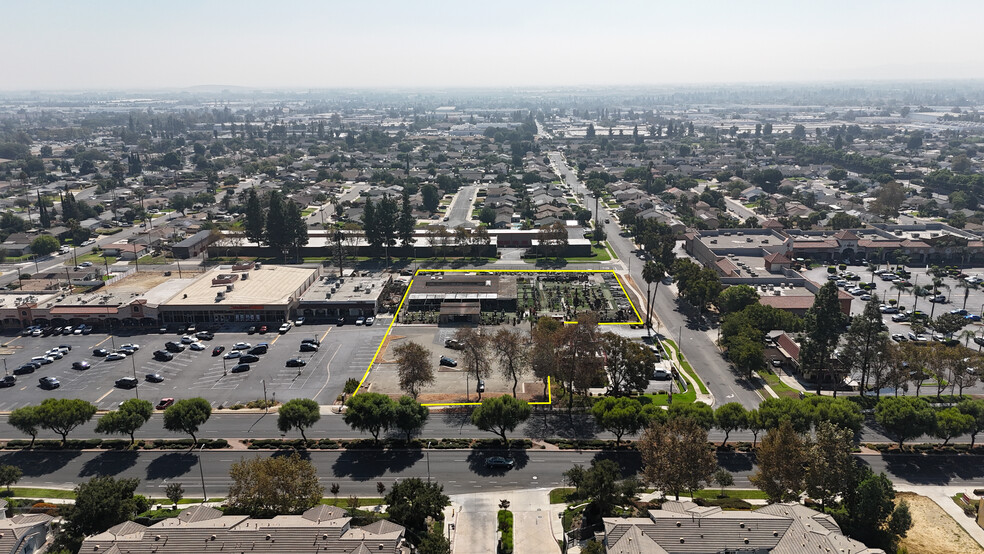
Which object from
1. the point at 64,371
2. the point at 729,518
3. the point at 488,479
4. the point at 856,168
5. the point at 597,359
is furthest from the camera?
the point at 856,168

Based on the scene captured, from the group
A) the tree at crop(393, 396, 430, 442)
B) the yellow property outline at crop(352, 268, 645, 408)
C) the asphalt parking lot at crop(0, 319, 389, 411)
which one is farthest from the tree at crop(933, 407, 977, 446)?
the asphalt parking lot at crop(0, 319, 389, 411)

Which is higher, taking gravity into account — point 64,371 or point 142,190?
point 142,190

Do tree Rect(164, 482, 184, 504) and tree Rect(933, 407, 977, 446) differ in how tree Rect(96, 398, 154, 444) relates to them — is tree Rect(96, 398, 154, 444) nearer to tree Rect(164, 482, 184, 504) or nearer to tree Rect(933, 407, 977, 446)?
tree Rect(164, 482, 184, 504)

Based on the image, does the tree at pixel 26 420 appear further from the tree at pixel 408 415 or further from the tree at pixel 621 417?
the tree at pixel 621 417

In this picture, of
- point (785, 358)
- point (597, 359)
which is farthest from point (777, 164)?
point (597, 359)

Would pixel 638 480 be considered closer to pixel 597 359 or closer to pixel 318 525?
pixel 597 359

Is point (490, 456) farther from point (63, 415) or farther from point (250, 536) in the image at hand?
point (63, 415)
